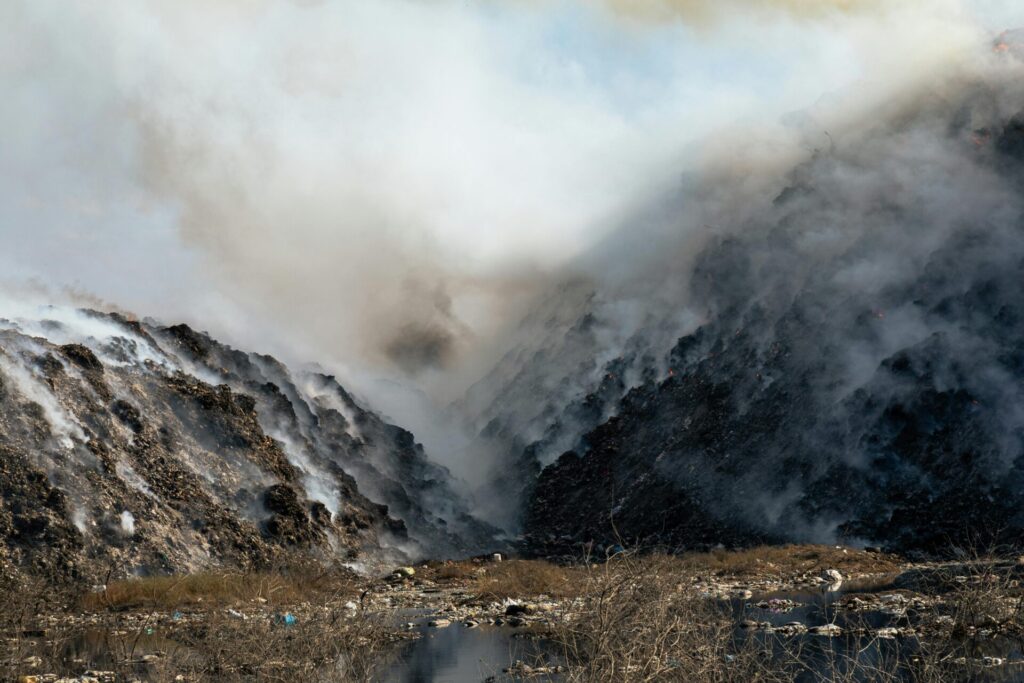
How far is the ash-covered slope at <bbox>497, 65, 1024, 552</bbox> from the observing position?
60.1 metres

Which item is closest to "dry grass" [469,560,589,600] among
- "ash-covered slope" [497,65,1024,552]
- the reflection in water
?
the reflection in water

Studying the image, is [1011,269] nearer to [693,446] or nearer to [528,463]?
[693,446]

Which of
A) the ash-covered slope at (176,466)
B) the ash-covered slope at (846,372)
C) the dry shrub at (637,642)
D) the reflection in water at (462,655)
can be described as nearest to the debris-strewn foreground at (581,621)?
the dry shrub at (637,642)

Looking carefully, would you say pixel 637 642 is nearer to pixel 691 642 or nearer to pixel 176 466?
pixel 691 642

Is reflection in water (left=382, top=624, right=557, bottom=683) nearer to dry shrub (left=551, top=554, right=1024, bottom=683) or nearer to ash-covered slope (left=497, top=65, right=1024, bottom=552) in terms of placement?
dry shrub (left=551, top=554, right=1024, bottom=683)

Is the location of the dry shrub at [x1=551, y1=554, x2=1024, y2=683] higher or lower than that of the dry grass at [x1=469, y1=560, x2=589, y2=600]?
lower

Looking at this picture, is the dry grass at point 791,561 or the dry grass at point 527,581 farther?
the dry grass at point 791,561

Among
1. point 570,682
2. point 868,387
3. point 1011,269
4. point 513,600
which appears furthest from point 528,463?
point 570,682

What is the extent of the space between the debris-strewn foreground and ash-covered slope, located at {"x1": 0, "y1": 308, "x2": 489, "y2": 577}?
15.7 feet

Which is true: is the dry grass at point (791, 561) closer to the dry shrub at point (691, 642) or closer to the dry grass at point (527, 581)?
the dry grass at point (527, 581)

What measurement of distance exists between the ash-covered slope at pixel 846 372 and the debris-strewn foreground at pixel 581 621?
6.67 m

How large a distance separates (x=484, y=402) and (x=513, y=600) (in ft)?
211

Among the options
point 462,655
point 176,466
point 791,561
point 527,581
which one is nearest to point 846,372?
point 791,561

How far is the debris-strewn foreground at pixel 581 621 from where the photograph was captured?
63.0 feet
